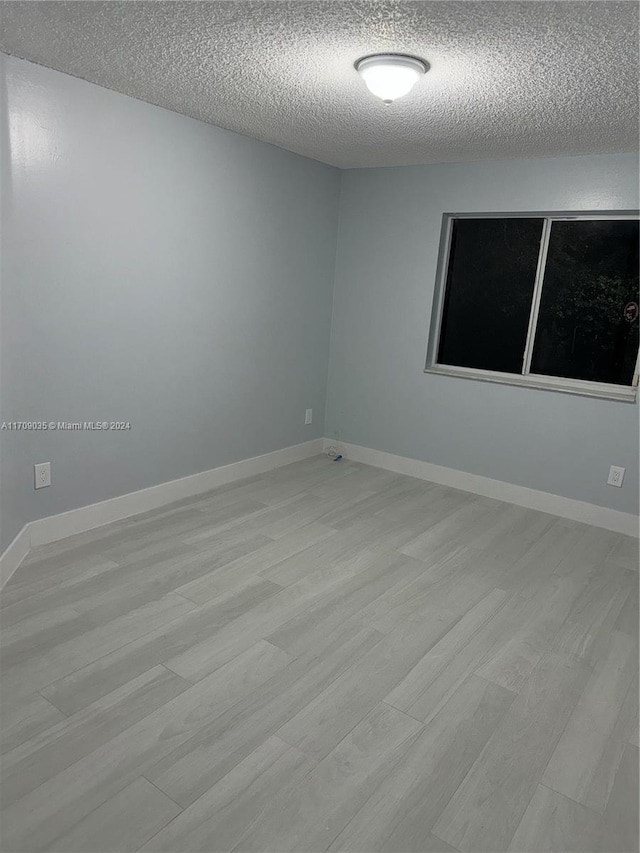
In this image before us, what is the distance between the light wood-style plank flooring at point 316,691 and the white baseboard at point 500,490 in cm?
30

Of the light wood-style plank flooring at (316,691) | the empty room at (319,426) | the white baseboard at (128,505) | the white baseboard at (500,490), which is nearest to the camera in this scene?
the light wood-style plank flooring at (316,691)

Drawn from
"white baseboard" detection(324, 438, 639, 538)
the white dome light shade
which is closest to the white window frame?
"white baseboard" detection(324, 438, 639, 538)

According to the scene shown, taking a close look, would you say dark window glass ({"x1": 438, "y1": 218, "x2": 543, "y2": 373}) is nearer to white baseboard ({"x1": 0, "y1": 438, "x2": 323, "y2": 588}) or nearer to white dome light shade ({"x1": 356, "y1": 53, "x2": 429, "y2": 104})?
white baseboard ({"x1": 0, "y1": 438, "x2": 323, "y2": 588})

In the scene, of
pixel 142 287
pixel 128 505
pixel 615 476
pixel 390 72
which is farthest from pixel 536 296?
pixel 128 505

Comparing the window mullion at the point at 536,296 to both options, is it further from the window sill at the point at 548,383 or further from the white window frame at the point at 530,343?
the window sill at the point at 548,383

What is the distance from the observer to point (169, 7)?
1.94m

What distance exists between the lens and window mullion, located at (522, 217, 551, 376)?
12.9 feet

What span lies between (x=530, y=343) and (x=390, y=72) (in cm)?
230

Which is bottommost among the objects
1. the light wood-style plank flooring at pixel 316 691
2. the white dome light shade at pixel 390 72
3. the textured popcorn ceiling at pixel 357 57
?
the light wood-style plank flooring at pixel 316 691

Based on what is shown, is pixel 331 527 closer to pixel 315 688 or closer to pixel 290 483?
pixel 290 483

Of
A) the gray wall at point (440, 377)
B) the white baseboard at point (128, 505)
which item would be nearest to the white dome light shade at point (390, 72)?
the gray wall at point (440, 377)

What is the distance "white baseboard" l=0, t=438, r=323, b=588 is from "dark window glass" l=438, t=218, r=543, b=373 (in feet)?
4.91

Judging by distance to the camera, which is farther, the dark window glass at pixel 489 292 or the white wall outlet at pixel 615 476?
the dark window glass at pixel 489 292

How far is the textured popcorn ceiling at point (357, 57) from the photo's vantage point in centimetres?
190
